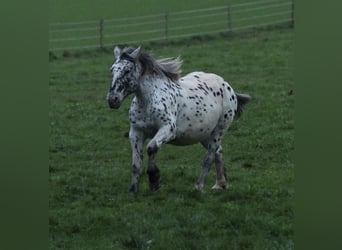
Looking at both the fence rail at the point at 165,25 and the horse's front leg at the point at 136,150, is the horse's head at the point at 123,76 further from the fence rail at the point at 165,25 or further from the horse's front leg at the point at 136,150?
the fence rail at the point at 165,25

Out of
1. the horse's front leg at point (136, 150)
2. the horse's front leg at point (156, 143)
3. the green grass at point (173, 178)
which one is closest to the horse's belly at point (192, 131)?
the horse's front leg at point (156, 143)

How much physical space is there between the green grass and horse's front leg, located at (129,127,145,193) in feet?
0.43

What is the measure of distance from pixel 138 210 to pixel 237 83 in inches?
362

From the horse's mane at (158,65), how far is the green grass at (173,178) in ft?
4.04

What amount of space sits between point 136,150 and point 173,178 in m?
1.29

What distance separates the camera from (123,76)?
265 inches

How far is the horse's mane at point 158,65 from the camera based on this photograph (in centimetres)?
693

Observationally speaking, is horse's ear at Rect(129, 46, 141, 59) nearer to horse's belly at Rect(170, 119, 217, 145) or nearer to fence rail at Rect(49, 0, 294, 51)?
horse's belly at Rect(170, 119, 217, 145)

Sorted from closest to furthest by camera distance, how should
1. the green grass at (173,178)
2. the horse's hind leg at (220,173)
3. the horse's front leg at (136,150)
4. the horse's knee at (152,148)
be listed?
the green grass at (173,178) → the horse's knee at (152,148) → the horse's front leg at (136,150) → the horse's hind leg at (220,173)

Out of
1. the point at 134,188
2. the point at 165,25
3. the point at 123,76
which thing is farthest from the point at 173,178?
the point at 165,25

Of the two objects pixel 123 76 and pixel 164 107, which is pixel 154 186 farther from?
pixel 123 76

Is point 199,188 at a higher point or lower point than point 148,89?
lower
